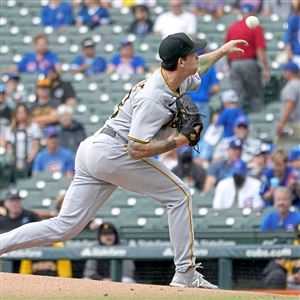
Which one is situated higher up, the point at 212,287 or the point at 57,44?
the point at 57,44

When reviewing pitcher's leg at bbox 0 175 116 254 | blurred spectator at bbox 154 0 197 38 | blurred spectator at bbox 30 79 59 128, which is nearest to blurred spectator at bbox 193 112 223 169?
blurred spectator at bbox 30 79 59 128

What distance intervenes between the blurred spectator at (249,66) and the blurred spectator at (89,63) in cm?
220

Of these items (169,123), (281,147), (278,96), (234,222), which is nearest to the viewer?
(169,123)

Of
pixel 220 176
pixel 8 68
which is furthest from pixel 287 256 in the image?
pixel 8 68

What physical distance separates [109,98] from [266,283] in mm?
5255

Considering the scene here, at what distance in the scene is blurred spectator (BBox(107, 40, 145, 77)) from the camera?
1445cm

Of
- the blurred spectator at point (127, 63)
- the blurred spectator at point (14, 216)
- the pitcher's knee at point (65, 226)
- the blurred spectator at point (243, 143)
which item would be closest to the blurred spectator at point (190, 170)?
the blurred spectator at point (243, 143)

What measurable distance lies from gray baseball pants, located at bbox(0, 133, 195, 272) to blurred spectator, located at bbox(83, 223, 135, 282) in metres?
3.20

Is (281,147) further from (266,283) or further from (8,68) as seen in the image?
(8,68)

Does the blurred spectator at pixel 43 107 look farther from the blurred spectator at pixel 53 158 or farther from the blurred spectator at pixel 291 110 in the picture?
the blurred spectator at pixel 291 110

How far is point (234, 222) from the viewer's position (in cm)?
1110

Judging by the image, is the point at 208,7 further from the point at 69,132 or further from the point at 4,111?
the point at 4,111

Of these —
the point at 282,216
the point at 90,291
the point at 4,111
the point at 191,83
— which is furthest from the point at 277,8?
the point at 90,291

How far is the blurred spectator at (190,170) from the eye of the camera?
11.9 m
